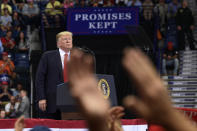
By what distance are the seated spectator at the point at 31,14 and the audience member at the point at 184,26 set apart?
473cm

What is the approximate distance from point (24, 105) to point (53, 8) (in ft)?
17.7

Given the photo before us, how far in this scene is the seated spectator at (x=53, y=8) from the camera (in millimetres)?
18469

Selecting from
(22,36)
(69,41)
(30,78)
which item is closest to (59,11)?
(22,36)

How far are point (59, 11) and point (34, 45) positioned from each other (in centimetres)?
163

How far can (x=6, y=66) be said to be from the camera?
16.0 metres

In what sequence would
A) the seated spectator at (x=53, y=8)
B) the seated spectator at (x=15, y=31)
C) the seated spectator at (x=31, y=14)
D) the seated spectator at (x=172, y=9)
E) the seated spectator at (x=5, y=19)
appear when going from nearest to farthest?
the seated spectator at (x=15, y=31)
the seated spectator at (x=53, y=8)
the seated spectator at (x=5, y=19)
the seated spectator at (x=31, y=14)
the seated spectator at (x=172, y=9)

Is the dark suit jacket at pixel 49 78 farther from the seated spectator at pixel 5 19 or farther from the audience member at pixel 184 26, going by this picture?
the audience member at pixel 184 26

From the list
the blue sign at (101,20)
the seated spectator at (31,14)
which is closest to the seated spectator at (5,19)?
the seated spectator at (31,14)

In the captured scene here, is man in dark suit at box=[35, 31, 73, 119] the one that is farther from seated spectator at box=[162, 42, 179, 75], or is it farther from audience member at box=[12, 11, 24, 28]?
audience member at box=[12, 11, 24, 28]

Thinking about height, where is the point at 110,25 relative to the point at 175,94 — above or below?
above

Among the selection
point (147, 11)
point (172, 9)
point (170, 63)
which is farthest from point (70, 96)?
point (172, 9)

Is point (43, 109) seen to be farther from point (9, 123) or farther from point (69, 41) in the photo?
point (69, 41)

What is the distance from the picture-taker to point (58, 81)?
21.1ft

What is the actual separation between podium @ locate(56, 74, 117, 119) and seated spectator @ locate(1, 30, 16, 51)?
→ 37.5 ft
